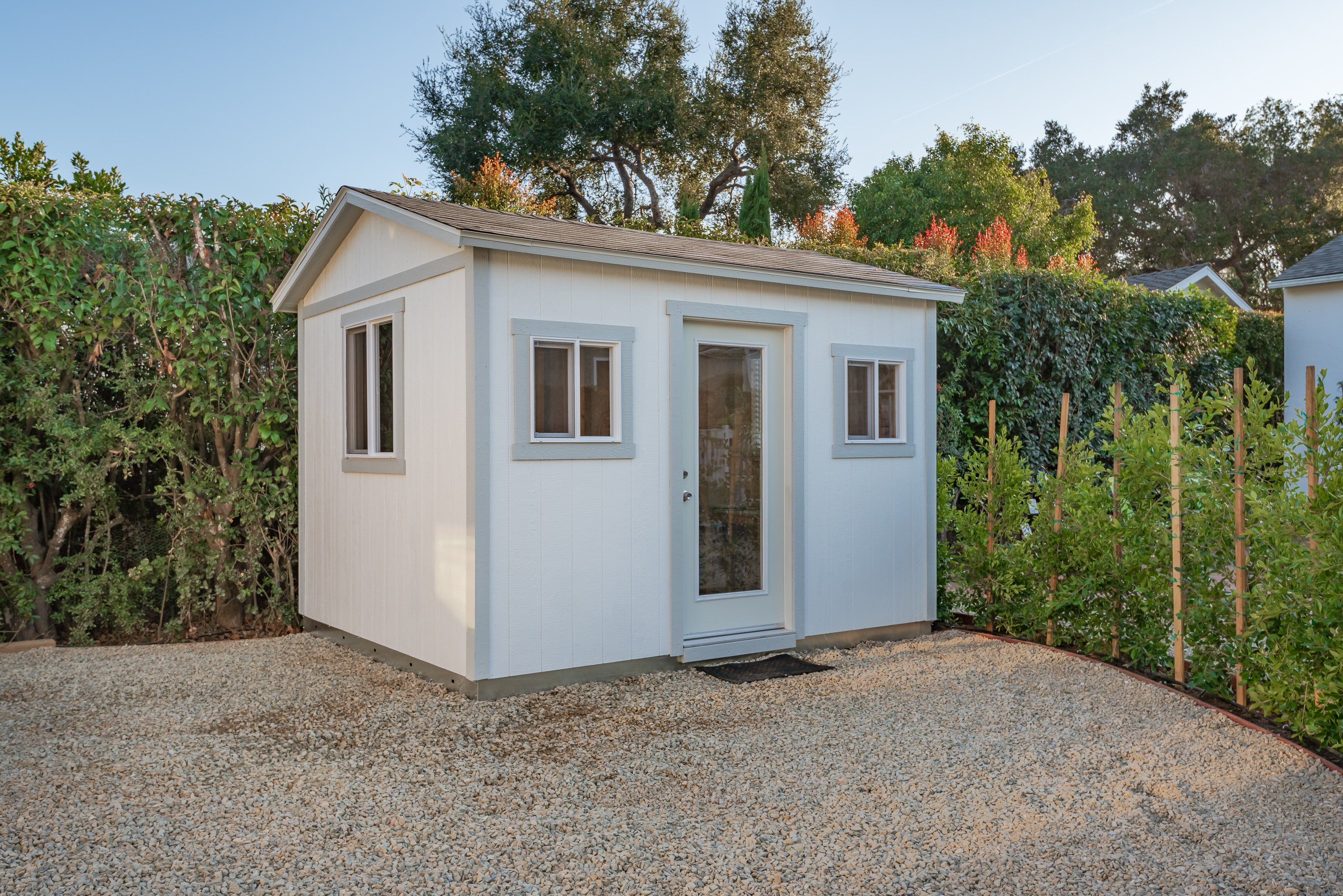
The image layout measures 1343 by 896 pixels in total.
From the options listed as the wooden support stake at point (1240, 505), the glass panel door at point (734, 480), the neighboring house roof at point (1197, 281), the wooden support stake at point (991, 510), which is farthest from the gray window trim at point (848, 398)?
the neighboring house roof at point (1197, 281)

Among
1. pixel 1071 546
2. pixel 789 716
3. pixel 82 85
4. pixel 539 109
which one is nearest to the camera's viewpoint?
pixel 789 716

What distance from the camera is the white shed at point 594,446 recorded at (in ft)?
16.4

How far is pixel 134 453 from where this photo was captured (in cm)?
657

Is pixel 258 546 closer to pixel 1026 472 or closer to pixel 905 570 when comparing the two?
pixel 905 570

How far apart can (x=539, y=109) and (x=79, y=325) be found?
46.4 feet

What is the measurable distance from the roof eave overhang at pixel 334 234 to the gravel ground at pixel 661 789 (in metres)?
2.49

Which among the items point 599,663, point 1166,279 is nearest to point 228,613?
point 599,663

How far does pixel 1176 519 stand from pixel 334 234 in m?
5.25

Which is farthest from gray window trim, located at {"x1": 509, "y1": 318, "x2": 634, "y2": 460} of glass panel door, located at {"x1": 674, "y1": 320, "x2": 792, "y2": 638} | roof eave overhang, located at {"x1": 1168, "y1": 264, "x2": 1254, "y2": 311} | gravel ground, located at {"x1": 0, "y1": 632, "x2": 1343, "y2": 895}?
roof eave overhang, located at {"x1": 1168, "y1": 264, "x2": 1254, "y2": 311}

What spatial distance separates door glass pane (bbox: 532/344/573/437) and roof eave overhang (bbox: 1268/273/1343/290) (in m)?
11.7

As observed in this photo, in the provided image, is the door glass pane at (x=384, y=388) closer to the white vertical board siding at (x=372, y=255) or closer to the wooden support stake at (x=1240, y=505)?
the white vertical board siding at (x=372, y=255)

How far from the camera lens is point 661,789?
12.0 feet

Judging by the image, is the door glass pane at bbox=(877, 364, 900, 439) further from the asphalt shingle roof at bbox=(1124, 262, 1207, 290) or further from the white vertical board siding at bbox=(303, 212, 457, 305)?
the asphalt shingle roof at bbox=(1124, 262, 1207, 290)

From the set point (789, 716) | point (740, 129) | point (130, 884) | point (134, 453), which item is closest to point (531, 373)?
point (789, 716)
